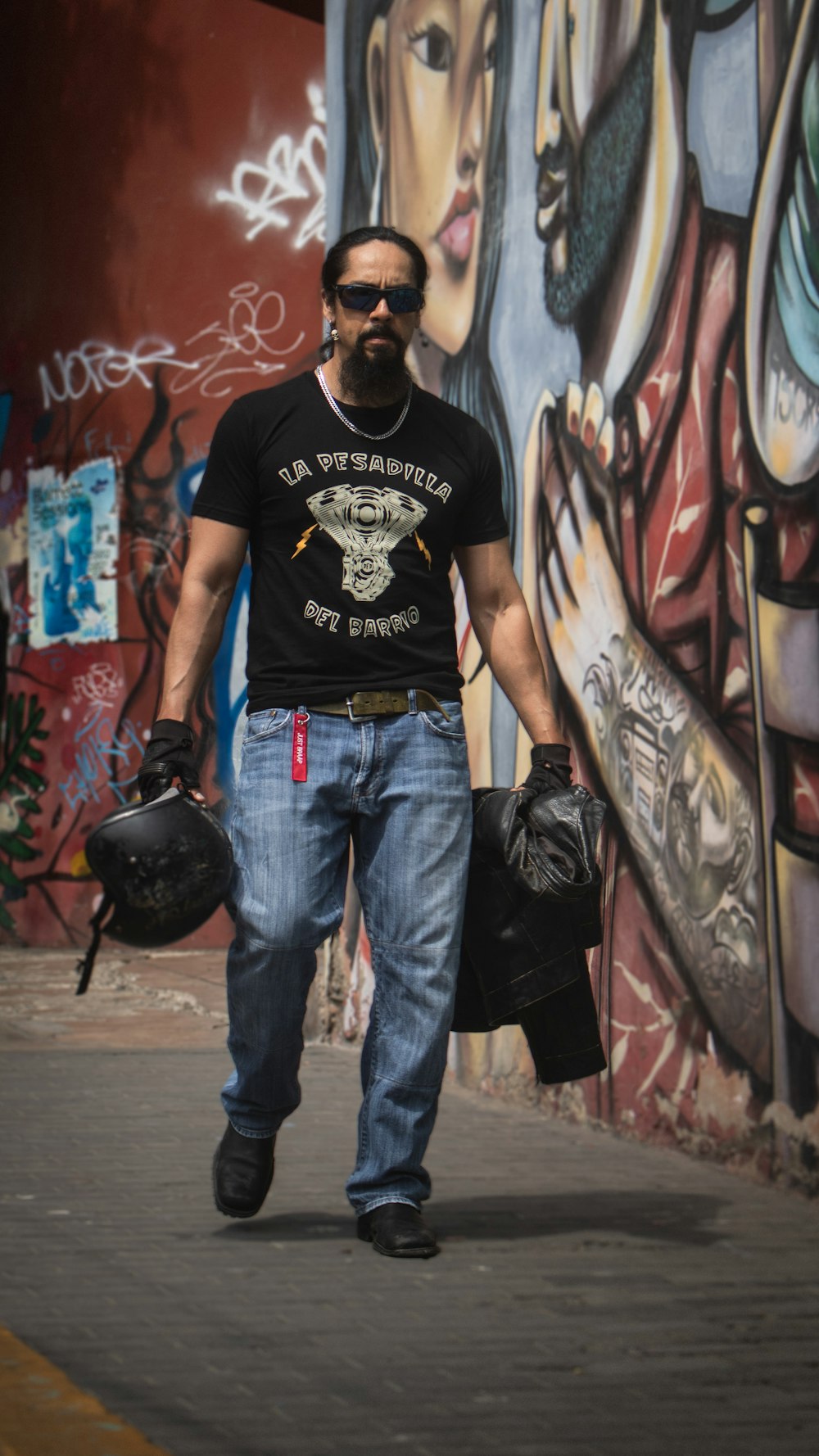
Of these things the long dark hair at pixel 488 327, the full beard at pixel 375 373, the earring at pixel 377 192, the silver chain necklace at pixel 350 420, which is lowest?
the silver chain necklace at pixel 350 420

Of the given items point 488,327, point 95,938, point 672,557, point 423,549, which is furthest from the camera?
point 488,327

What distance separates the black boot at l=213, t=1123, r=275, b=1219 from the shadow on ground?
11cm

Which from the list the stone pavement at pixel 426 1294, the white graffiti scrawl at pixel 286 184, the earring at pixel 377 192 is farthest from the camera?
the white graffiti scrawl at pixel 286 184

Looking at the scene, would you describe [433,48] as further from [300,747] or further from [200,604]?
[300,747]

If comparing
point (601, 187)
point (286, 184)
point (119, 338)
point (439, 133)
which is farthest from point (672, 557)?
point (119, 338)

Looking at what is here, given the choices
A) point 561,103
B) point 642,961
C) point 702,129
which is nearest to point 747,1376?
point 642,961

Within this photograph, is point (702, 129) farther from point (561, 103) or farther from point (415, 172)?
point (415, 172)

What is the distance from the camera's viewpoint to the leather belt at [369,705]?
4262 millimetres

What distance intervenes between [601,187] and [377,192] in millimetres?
1659

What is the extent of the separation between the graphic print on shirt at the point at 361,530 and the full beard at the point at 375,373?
0.22 m

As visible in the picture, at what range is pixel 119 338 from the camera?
33.5 ft

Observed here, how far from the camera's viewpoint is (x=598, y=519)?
5809 millimetres

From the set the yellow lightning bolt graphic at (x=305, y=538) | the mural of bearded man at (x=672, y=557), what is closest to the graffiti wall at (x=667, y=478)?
the mural of bearded man at (x=672, y=557)

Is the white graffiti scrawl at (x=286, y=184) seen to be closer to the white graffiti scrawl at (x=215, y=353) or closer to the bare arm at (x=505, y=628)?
the white graffiti scrawl at (x=215, y=353)
